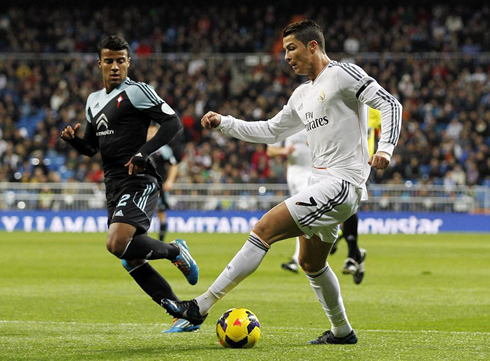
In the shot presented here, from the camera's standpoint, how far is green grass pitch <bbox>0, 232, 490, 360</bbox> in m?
5.71

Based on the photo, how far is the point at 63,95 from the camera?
1221 inches

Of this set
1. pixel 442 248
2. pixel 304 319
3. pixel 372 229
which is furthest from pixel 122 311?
pixel 372 229

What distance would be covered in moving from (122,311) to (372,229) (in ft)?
58.1

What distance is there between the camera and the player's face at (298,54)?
6078 mm

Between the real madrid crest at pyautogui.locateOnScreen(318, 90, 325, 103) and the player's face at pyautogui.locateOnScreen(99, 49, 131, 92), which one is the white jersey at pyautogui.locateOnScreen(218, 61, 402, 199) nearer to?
the real madrid crest at pyautogui.locateOnScreen(318, 90, 325, 103)

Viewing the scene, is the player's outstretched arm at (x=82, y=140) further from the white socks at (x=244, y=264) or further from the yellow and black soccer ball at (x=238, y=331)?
the yellow and black soccer ball at (x=238, y=331)

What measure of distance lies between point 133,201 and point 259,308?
117 inches

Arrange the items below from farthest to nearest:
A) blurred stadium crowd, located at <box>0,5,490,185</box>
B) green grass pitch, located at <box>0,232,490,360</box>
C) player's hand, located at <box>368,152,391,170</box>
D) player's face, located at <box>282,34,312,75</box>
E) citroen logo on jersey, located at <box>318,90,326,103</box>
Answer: blurred stadium crowd, located at <box>0,5,490,185</box> → player's face, located at <box>282,34,312,75</box> → citroen logo on jersey, located at <box>318,90,326,103</box> → green grass pitch, located at <box>0,232,490,360</box> → player's hand, located at <box>368,152,391,170</box>

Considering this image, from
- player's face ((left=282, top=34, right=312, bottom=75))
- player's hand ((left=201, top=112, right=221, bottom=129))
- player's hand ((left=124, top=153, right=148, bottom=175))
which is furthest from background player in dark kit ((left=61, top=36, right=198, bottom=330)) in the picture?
player's face ((left=282, top=34, right=312, bottom=75))

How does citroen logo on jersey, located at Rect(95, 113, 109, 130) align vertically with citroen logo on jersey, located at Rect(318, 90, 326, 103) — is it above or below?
below

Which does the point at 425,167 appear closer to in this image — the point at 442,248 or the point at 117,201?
the point at 442,248

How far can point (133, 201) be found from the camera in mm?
6621

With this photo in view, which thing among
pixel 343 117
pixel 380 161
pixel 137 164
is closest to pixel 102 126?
pixel 137 164

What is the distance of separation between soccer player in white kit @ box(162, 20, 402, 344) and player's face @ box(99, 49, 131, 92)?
3.45ft
